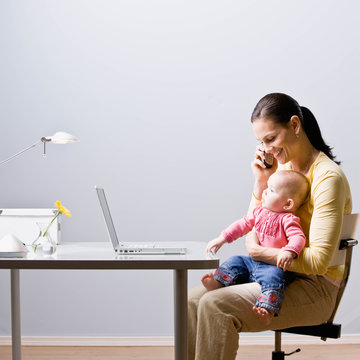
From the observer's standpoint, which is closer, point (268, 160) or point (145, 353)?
point (268, 160)

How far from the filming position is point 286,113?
2.12 m

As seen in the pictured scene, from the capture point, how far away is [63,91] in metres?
3.48

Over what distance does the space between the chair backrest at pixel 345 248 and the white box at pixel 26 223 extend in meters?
1.23

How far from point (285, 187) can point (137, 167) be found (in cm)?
161

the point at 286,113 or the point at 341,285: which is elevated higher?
the point at 286,113

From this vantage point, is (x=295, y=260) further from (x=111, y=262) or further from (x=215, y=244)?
(x=111, y=262)

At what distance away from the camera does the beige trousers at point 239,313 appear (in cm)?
184

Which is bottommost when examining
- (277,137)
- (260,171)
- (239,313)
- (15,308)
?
(15,308)

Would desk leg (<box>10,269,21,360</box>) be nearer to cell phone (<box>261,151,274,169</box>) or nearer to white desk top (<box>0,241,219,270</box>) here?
white desk top (<box>0,241,219,270</box>)

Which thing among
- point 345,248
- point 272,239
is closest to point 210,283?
point 272,239

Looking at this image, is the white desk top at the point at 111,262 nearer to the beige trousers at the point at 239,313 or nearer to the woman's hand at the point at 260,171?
the beige trousers at the point at 239,313

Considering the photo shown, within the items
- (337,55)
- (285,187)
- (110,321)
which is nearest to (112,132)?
(110,321)

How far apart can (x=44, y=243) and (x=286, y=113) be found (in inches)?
41.5

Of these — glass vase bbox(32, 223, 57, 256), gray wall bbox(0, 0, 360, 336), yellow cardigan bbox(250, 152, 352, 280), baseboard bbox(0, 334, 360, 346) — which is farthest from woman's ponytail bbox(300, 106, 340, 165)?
baseboard bbox(0, 334, 360, 346)
